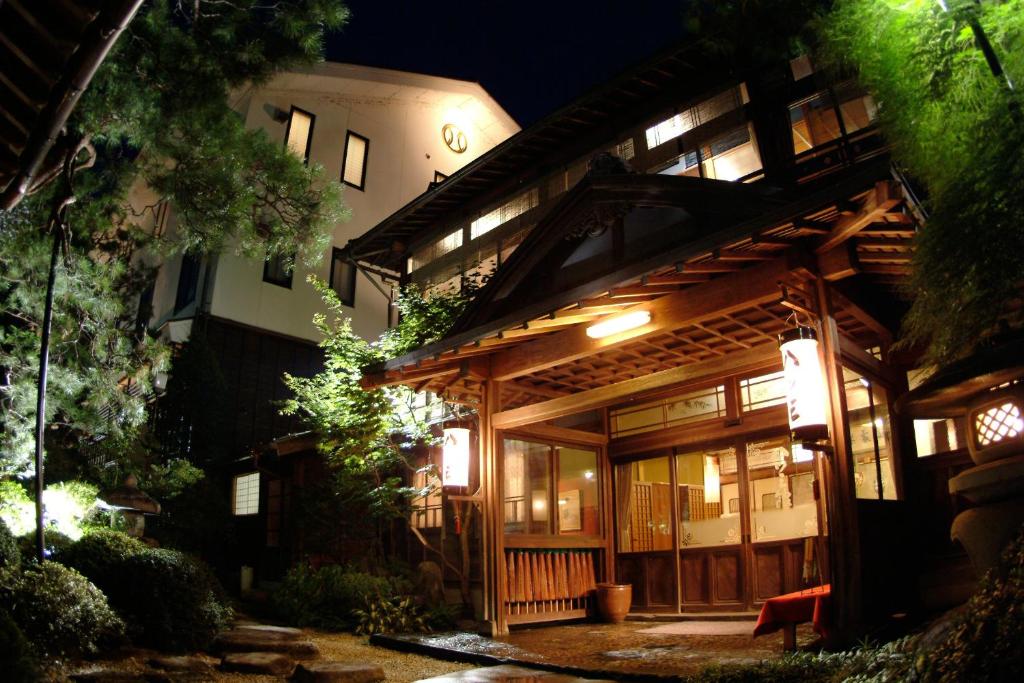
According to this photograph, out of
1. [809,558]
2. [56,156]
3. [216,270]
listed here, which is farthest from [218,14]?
[216,270]

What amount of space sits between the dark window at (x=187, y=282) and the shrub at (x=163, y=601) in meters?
14.4

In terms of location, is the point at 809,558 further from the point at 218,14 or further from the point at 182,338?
the point at 182,338

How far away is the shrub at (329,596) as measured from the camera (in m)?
12.5

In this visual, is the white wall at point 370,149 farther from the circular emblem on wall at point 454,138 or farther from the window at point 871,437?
the window at point 871,437

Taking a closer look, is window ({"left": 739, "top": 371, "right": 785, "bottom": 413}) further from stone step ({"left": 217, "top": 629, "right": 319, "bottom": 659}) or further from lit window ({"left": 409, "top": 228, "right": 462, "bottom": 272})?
lit window ({"left": 409, "top": 228, "right": 462, "bottom": 272})

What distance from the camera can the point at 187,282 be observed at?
23672 millimetres

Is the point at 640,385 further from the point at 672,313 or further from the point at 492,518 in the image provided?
the point at 492,518

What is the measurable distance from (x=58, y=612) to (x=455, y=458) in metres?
5.42

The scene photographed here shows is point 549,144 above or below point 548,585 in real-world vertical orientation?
above

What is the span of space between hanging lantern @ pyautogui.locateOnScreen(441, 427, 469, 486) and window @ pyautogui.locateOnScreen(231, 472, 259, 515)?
40.3ft

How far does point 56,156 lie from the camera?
19.2ft

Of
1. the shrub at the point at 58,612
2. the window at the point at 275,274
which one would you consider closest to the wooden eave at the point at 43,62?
the shrub at the point at 58,612

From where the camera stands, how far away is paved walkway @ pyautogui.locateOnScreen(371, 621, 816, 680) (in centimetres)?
748

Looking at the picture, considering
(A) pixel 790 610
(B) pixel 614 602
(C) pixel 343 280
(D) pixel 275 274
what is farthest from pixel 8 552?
(C) pixel 343 280
